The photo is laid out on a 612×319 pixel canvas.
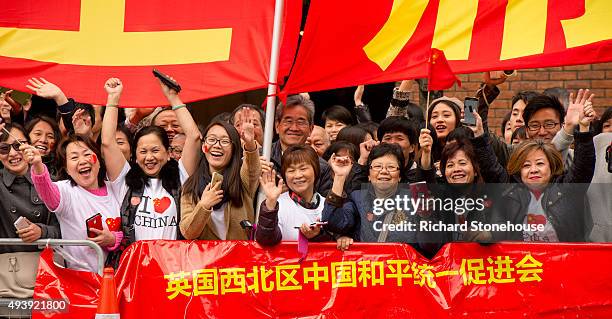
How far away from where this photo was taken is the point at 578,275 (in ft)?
24.4

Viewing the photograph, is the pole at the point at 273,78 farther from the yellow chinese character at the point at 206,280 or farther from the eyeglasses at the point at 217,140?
the yellow chinese character at the point at 206,280

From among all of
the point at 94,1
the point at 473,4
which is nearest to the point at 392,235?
the point at 473,4

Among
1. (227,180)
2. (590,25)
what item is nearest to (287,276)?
(227,180)

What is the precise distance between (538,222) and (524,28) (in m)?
1.35

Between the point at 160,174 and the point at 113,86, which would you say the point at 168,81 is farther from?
the point at 160,174

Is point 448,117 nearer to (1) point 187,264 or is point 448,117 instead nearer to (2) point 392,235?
(2) point 392,235

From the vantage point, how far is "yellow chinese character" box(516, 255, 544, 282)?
7.43m

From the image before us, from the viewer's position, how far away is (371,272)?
7469 millimetres

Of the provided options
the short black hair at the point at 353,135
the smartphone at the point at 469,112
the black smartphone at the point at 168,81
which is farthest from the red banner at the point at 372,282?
the short black hair at the point at 353,135

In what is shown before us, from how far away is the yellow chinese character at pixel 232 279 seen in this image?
24.5 ft

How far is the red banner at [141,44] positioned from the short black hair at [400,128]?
99cm

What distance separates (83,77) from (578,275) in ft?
12.0

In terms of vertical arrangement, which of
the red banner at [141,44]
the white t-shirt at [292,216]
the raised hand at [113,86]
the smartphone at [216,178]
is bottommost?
the white t-shirt at [292,216]

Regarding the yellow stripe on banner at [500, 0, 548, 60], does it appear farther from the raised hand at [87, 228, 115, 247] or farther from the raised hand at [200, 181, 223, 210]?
the raised hand at [87, 228, 115, 247]
